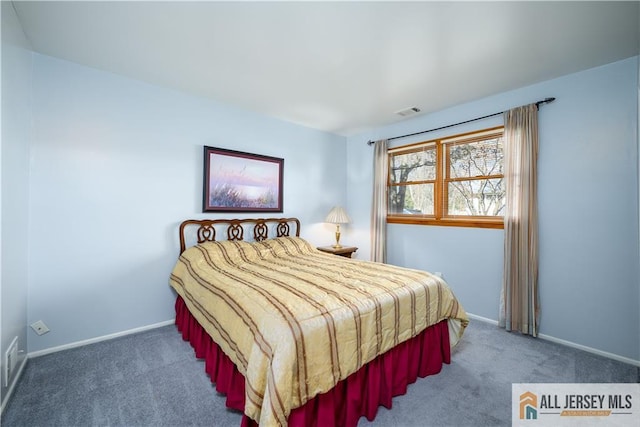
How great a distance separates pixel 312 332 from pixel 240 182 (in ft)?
7.74

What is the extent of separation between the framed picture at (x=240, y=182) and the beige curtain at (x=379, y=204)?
1.41 meters

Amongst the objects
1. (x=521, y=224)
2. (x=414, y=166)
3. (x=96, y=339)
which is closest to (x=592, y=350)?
(x=521, y=224)

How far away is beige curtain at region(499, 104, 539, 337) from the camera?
2566mm

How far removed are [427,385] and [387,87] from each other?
265 cm

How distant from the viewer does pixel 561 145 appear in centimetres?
248

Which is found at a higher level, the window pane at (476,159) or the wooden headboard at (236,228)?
the window pane at (476,159)

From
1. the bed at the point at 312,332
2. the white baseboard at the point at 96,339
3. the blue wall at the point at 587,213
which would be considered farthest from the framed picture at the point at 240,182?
the blue wall at the point at 587,213

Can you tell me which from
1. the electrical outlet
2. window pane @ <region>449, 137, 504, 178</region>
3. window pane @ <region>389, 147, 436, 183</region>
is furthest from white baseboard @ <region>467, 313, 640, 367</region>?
the electrical outlet

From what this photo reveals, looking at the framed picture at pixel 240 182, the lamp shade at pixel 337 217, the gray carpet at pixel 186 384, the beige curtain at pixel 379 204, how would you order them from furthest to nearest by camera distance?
the lamp shade at pixel 337 217 < the beige curtain at pixel 379 204 < the framed picture at pixel 240 182 < the gray carpet at pixel 186 384

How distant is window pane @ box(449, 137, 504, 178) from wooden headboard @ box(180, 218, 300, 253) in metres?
2.19

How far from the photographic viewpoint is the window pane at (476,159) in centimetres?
295

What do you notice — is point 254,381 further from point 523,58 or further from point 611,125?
point 611,125

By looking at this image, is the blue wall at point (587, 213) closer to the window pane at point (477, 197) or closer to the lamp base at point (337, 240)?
the window pane at point (477, 197)

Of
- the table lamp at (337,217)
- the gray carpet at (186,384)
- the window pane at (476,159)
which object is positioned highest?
the window pane at (476,159)
